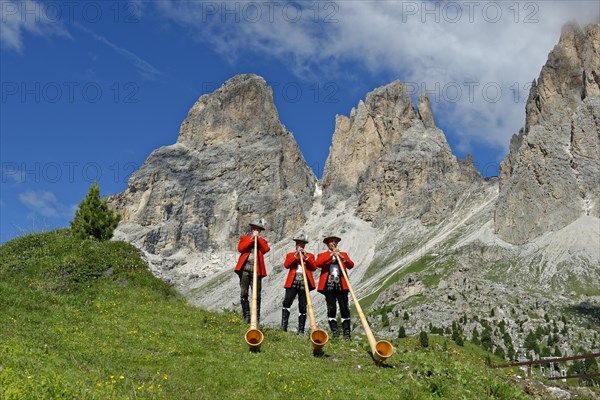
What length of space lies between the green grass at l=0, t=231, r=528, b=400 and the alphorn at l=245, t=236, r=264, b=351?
31 centimetres

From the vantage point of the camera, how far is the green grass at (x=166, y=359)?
12992 mm

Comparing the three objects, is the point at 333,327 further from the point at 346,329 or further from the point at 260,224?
the point at 260,224

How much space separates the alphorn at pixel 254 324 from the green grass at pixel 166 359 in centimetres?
31

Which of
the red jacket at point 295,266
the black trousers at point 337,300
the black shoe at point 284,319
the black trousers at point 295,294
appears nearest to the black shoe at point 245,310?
the black shoe at point 284,319

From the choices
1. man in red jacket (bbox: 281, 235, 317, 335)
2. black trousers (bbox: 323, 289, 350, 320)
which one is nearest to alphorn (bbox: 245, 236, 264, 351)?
man in red jacket (bbox: 281, 235, 317, 335)

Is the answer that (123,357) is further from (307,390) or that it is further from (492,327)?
(492,327)

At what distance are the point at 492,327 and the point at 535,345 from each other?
511 inches

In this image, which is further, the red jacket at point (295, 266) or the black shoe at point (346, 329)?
the red jacket at point (295, 266)

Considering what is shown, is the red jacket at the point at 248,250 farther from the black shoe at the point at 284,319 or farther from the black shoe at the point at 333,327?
the black shoe at the point at 333,327

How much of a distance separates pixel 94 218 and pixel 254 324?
21.8m

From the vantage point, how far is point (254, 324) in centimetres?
1816

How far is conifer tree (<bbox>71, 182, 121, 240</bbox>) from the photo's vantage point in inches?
1425

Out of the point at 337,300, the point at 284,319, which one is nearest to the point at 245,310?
the point at 284,319

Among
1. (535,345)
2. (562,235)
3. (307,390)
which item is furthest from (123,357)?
(562,235)
